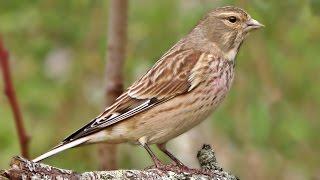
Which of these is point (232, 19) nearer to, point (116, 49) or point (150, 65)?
point (150, 65)

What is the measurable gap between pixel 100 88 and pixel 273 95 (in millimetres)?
1574

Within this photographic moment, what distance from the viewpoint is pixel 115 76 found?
19.2 feet

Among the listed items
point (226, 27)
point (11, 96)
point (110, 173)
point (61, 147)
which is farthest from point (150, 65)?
point (110, 173)

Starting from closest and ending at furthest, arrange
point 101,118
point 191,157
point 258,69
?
1. point 101,118
2. point 258,69
3. point 191,157

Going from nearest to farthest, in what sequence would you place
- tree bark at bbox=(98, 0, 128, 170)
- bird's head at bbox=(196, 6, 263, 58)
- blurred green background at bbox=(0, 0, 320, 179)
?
tree bark at bbox=(98, 0, 128, 170) < bird's head at bbox=(196, 6, 263, 58) < blurred green background at bbox=(0, 0, 320, 179)

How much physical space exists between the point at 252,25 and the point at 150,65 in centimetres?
86

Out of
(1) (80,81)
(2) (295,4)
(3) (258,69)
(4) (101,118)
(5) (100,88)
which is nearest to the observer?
(4) (101,118)

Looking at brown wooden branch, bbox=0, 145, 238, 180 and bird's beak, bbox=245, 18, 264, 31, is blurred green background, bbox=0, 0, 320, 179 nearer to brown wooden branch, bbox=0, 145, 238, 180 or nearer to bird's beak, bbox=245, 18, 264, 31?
bird's beak, bbox=245, 18, 264, 31

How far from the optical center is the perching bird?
5668 millimetres

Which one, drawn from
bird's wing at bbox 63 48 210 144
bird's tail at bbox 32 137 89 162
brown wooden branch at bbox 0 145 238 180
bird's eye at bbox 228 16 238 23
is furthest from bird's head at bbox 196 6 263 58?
brown wooden branch at bbox 0 145 238 180

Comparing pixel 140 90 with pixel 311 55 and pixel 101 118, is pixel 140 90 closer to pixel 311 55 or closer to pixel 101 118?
pixel 101 118

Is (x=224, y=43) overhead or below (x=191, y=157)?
below

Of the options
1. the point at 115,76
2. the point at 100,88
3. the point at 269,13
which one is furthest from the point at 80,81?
the point at 269,13

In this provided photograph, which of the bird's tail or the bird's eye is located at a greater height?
the bird's eye
